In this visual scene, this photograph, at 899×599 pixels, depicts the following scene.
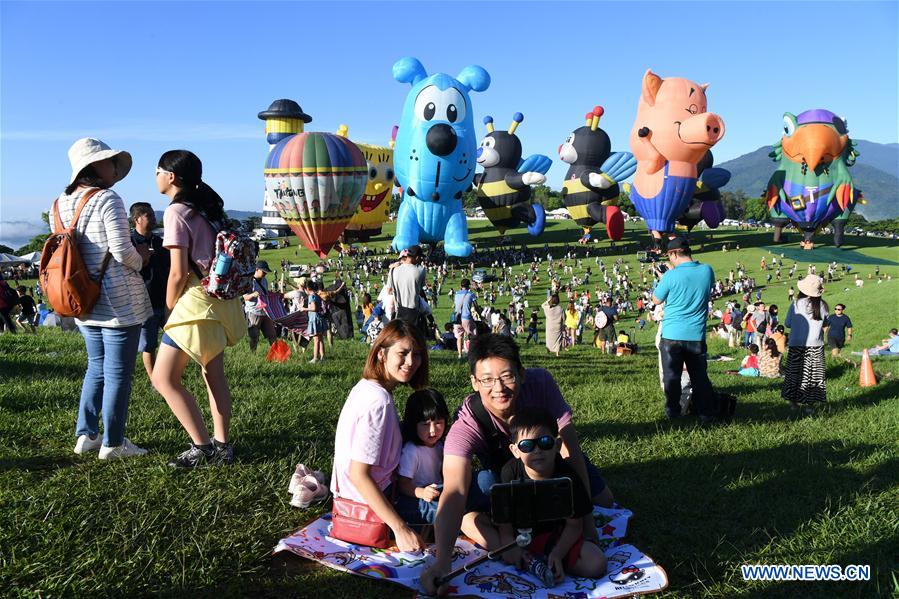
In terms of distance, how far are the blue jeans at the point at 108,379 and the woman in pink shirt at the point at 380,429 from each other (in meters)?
1.39

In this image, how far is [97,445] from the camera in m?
3.90

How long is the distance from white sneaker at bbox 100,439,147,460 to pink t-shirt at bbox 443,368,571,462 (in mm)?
1979

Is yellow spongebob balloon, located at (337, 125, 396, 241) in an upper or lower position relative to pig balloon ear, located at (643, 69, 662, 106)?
lower

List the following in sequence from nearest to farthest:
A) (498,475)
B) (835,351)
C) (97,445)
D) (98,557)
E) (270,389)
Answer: (98,557) < (498,475) < (97,445) < (270,389) < (835,351)

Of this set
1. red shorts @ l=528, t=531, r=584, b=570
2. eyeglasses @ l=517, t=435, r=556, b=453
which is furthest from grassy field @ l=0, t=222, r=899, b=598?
eyeglasses @ l=517, t=435, r=556, b=453

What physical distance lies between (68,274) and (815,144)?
33.8m

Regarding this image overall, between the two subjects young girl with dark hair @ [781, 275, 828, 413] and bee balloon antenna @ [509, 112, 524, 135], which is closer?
young girl with dark hair @ [781, 275, 828, 413]

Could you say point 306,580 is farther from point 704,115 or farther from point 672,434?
point 704,115

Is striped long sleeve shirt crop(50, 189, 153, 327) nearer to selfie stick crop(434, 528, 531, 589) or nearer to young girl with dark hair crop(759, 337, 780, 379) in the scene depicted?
selfie stick crop(434, 528, 531, 589)

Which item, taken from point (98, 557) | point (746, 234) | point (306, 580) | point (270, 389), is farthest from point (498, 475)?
point (746, 234)

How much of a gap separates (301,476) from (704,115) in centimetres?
2366

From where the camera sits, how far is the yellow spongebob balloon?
36.8 metres

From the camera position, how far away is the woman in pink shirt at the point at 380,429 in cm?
294

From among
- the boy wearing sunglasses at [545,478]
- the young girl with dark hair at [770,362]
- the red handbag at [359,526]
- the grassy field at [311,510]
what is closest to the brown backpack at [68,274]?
the grassy field at [311,510]
